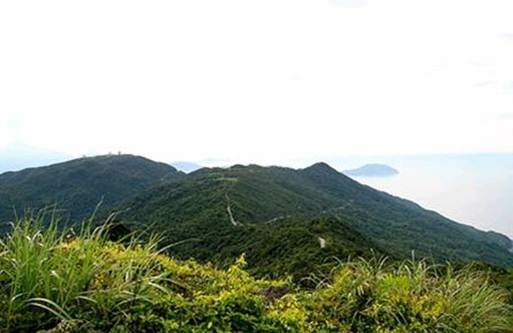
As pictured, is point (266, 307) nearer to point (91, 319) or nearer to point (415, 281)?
point (91, 319)

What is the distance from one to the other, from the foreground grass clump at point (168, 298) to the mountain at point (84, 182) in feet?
383

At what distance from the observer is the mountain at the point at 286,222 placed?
147 feet

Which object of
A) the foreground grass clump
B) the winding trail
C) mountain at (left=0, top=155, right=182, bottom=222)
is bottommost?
mountain at (left=0, top=155, right=182, bottom=222)

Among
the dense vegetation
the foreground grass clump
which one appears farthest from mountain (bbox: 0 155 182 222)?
the foreground grass clump

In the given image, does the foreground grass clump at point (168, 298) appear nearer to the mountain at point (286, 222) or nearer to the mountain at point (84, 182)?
the mountain at point (286, 222)

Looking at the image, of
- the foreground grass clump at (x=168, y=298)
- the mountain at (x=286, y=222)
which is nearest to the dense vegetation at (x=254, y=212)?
the mountain at (x=286, y=222)

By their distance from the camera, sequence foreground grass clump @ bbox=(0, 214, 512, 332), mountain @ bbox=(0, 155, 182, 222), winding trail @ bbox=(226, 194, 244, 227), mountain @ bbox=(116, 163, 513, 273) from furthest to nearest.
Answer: mountain @ bbox=(0, 155, 182, 222)
winding trail @ bbox=(226, 194, 244, 227)
mountain @ bbox=(116, 163, 513, 273)
foreground grass clump @ bbox=(0, 214, 512, 332)

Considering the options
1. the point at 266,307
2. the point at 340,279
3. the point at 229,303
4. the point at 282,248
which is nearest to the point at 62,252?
the point at 229,303

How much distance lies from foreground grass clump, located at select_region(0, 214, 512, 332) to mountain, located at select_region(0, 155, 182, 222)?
117 metres

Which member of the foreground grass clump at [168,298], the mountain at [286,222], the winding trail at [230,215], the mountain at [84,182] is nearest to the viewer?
the foreground grass clump at [168,298]

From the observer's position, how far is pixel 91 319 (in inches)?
152

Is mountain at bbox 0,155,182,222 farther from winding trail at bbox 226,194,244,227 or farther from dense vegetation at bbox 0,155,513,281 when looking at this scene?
winding trail at bbox 226,194,244,227

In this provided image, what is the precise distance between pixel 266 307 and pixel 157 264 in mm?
1018

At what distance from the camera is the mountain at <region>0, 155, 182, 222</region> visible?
5108 inches
